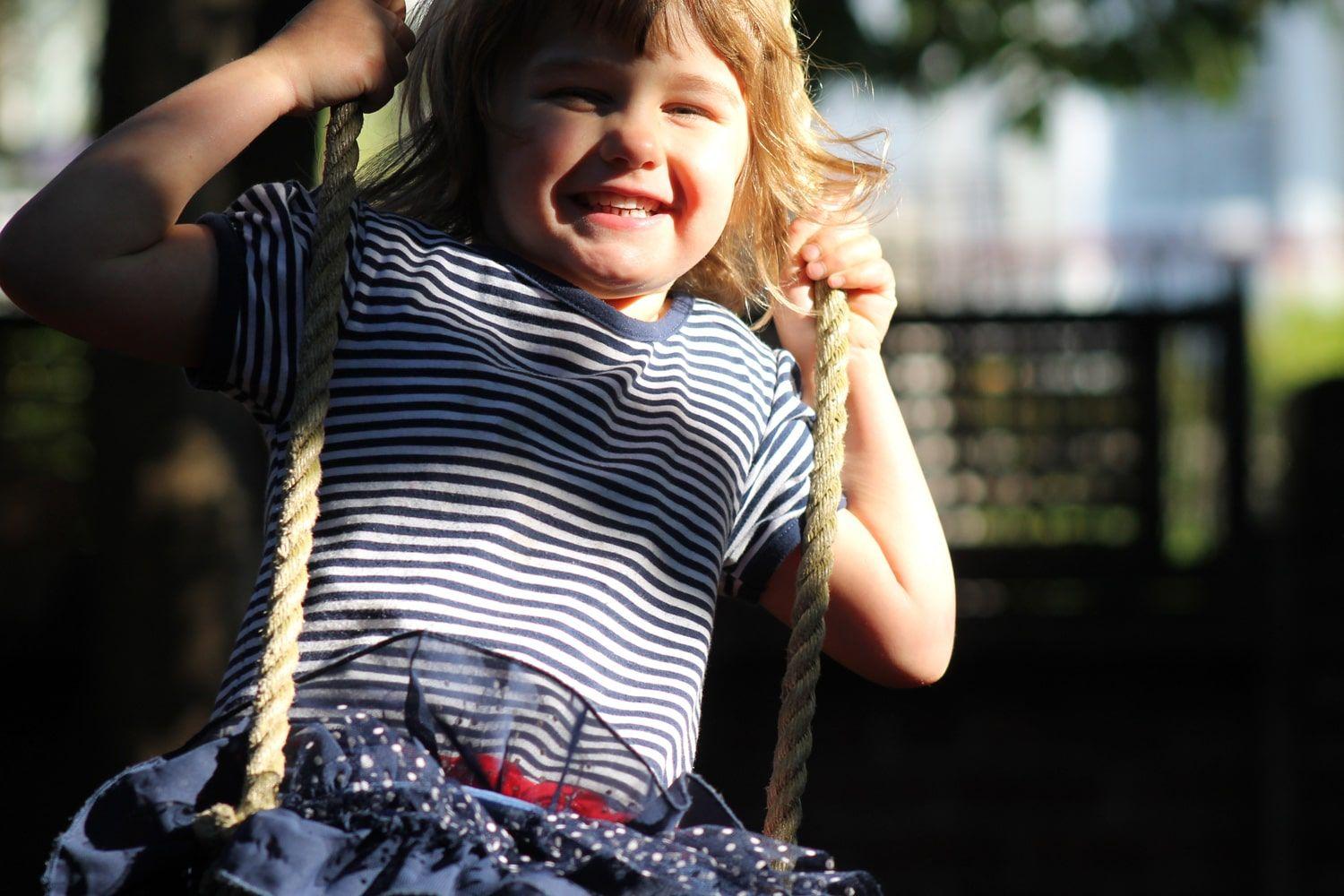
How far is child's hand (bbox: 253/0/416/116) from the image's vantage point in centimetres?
152

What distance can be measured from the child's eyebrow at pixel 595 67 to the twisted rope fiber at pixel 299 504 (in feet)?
0.69

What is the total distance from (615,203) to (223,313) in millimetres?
412

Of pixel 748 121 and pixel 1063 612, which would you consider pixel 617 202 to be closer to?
pixel 748 121

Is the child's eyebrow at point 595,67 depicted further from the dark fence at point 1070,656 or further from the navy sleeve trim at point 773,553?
the dark fence at point 1070,656

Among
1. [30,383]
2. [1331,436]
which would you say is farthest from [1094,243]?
[30,383]

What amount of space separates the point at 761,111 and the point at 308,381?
0.62 meters

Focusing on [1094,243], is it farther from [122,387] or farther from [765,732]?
[122,387]

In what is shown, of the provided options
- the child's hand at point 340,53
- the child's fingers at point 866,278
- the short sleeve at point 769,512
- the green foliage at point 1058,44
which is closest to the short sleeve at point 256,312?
the child's hand at point 340,53

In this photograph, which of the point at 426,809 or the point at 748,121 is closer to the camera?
the point at 426,809

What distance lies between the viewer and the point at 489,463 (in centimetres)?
144

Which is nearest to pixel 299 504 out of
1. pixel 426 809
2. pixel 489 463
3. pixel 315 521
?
pixel 315 521

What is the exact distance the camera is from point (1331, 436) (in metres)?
4.87

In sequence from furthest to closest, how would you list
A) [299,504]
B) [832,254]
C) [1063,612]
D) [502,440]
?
[1063,612], [832,254], [502,440], [299,504]

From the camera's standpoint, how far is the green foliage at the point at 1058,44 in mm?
5395
